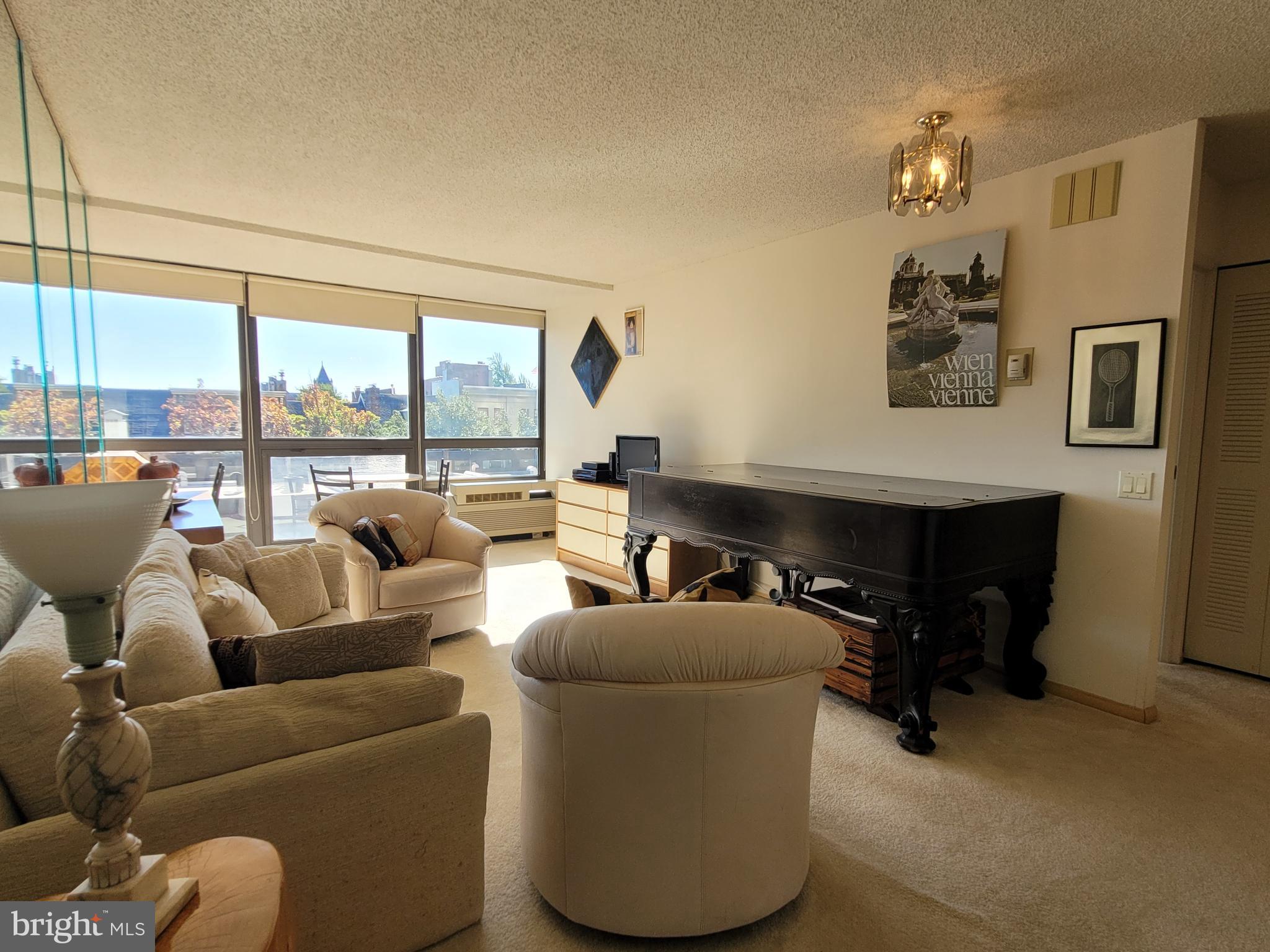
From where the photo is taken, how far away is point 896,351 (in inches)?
133

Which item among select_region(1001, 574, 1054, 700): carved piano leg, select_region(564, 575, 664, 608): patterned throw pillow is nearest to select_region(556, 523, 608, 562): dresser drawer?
select_region(1001, 574, 1054, 700): carved piano leg

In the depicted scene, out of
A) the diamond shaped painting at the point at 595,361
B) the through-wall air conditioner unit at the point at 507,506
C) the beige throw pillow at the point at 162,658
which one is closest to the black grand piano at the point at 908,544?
the beige throw pillow at the point at 162,658

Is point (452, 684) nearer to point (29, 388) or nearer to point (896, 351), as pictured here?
point (29, 388)

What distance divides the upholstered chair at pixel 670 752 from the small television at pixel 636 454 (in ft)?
11.0

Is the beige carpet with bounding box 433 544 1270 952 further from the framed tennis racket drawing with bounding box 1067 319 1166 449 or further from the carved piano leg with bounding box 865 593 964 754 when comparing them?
the framed tennis racket drawing with bounding box 1067 319 1166 449

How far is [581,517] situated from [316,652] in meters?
3.84

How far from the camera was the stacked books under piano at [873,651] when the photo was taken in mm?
2730

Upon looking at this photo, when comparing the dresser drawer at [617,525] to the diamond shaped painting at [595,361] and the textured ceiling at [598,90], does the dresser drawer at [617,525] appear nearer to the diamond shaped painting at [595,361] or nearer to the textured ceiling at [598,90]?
the diamond shaped painting at [595,361]

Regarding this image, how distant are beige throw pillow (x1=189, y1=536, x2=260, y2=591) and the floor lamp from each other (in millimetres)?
1820

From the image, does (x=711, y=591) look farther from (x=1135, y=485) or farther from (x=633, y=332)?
Result: (x=633, y=332)

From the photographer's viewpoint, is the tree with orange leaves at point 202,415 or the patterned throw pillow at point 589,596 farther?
the tree with orange leaves at point 202,415

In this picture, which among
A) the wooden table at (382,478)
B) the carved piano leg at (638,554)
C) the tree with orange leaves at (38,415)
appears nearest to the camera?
the tree with orange leaves at (38,415)

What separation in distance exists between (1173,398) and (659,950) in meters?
2.81

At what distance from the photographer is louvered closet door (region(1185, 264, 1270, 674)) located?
3.03 meters
